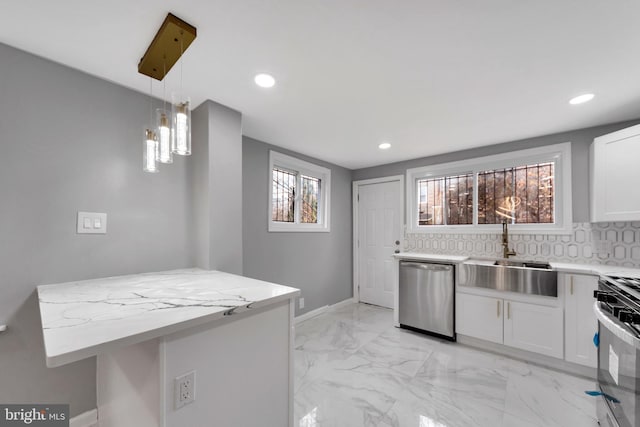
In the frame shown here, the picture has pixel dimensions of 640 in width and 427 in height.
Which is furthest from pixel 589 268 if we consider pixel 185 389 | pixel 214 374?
pixel 185 389

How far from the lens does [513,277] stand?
2.52 meters

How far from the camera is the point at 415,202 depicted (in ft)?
12.8

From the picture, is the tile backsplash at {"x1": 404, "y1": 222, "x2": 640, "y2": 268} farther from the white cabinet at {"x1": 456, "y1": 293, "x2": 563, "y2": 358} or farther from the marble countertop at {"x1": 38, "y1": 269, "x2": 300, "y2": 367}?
the marble countertop at {"x1": 38, "y1": 269, "x2": 300, "y2": 367}

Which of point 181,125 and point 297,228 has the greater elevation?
point 181,125

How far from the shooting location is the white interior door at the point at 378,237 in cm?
407

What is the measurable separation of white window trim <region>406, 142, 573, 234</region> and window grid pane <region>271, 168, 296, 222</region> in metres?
1.73

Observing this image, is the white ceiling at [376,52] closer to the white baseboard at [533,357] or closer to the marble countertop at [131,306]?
the marble countertop at [131,306]

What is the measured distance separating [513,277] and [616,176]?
1.20 meters

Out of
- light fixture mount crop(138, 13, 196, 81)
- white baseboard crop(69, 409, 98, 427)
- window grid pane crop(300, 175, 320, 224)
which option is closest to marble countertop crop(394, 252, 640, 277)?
window grid pane crop(300, 175, 320, 224)

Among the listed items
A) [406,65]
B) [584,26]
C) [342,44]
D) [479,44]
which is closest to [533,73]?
[584,26]

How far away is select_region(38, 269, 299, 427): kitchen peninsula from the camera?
901mm

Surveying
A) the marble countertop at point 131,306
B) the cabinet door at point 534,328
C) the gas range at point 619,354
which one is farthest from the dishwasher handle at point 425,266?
the marble countertop at point 131,306

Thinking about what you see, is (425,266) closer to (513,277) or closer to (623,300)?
(513,277)

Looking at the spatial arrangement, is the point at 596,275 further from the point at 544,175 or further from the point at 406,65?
the point at 406,65
